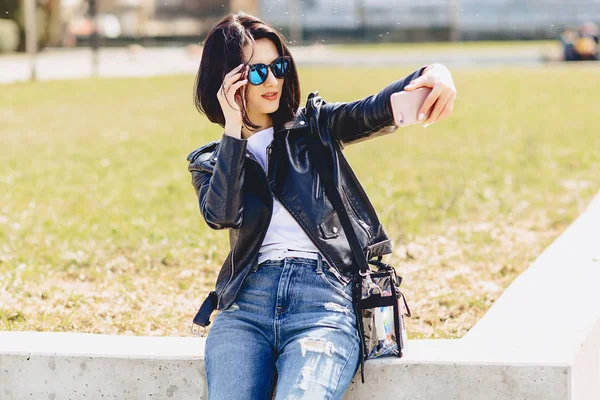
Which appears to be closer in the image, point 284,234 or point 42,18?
point 284,234

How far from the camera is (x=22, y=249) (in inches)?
205

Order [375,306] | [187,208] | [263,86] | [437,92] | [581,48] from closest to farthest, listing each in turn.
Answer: [437,92], [375,306], [263,86], [187,208], [581,48]

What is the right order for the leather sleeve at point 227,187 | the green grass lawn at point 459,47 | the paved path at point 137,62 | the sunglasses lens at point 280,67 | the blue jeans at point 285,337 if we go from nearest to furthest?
the blue jeans at point 285,337, the leather sleeve at point 227,187, the sunglasses lens at point 280,67, the paved path at point 137,62, the green grass lawn at point 459,47

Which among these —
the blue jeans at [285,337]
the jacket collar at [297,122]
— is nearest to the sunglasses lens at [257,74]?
the jacket collar at [297,122]

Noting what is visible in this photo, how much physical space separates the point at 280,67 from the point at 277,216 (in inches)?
17.0

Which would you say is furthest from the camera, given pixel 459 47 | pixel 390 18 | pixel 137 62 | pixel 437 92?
pixel 390 18

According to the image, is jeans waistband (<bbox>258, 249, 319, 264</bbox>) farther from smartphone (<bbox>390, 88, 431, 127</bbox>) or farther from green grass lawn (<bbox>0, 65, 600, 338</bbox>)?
green grass lawn (<bbox>0, 65, 600, 338</bbox>)

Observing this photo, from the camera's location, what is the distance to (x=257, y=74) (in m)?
2.76

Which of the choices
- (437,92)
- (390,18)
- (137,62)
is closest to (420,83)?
(437,92)

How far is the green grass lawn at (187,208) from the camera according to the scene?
4246 millimetres

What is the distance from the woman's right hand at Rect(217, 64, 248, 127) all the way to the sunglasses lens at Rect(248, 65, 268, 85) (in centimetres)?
2

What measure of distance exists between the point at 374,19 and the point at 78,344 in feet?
132

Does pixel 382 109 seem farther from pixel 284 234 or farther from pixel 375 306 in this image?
pixel 375 306

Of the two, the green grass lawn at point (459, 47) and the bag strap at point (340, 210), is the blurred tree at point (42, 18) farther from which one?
the bag strap at point (340, 210)
